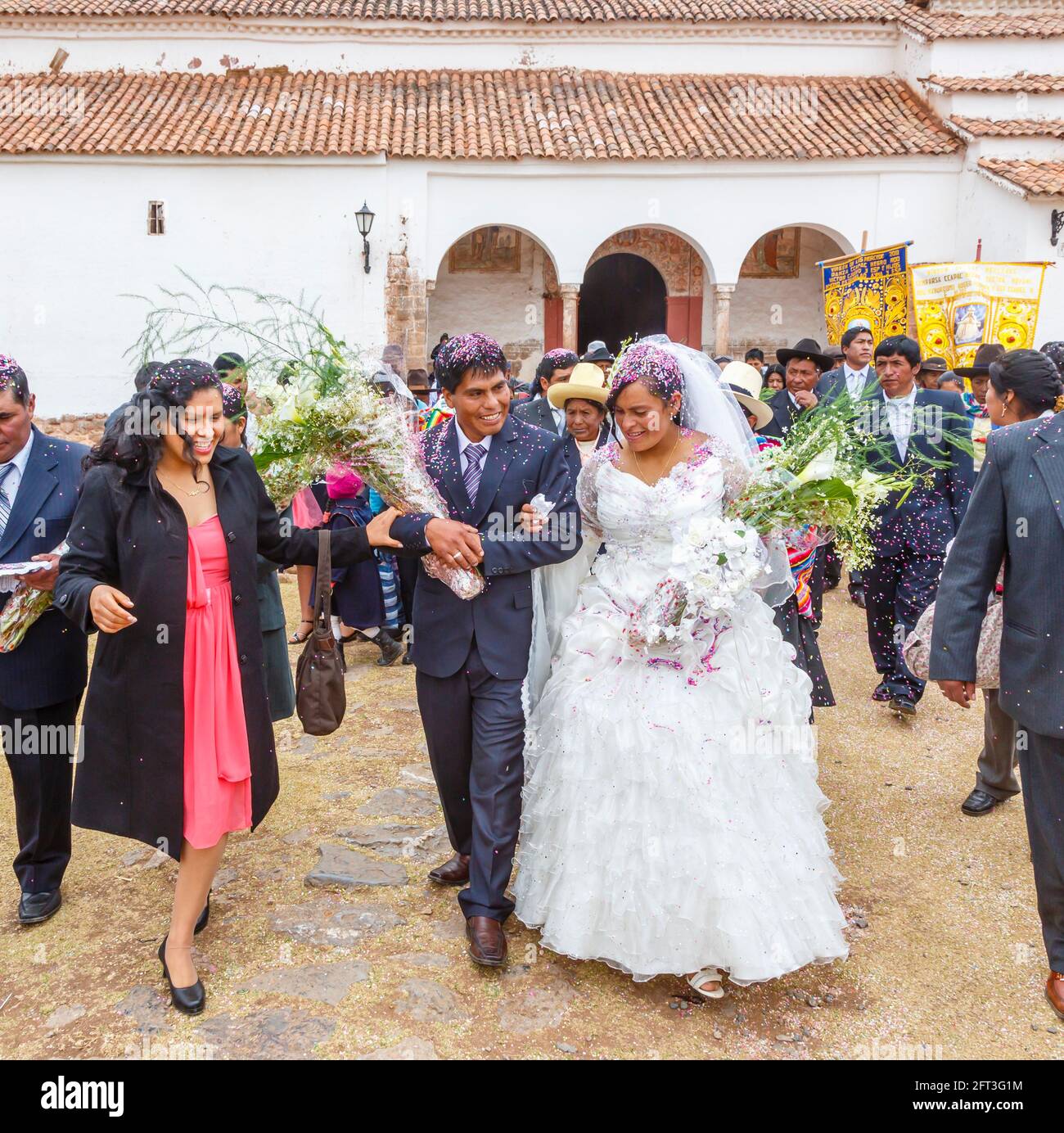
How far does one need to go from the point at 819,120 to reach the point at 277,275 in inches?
420

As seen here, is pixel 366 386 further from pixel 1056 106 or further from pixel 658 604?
pixel 1056 106

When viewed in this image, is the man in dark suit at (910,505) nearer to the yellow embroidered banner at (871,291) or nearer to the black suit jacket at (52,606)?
the black suit jacket at (52,606)

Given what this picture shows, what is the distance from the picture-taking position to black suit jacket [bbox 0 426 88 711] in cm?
391

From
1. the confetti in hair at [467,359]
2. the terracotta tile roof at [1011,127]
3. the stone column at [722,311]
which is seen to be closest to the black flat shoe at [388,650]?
the confetti in hair at [467,359]

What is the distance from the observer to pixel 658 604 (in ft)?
11.6

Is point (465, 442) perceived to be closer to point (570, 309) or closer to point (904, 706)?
point (904, 706)

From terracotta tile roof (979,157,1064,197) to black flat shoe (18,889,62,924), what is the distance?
17.2 metres

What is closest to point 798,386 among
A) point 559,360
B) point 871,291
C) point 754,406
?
point 559,360

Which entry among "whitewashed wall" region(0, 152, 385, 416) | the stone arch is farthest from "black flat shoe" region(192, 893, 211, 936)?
the stone arch

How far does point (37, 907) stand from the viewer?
4059 mm

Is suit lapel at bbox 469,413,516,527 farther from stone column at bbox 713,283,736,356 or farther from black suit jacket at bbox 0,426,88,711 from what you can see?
stone column at bbox 713,283,736,356

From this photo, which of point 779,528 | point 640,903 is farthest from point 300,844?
point 779,528

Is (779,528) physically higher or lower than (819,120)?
lower

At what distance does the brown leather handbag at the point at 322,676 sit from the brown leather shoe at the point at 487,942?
0.91 m
